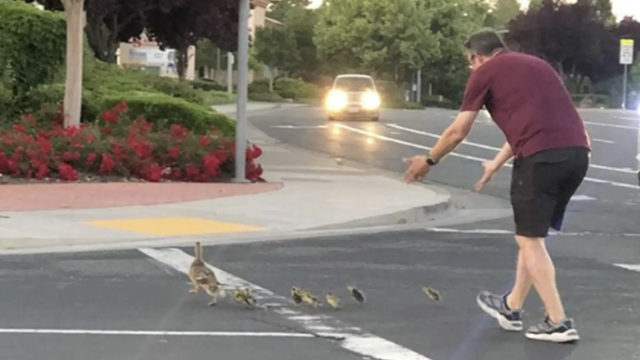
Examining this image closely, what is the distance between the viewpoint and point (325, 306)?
27.0 feet

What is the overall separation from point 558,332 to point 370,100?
3117cm

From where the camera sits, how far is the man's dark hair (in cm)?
705

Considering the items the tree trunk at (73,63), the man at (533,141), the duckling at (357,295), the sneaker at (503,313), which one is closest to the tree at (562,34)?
the tree trunk at (73,63)

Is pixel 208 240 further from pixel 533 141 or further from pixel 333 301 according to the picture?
pixel 533 141

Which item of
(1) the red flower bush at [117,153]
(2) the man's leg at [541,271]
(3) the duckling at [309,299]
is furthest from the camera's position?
(1) the red flower bush at [117,153]

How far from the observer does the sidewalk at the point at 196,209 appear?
11.7 meters

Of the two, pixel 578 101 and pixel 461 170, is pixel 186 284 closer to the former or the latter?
pixel 461 170

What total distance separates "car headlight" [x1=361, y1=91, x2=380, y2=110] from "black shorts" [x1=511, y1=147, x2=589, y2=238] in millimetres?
30771

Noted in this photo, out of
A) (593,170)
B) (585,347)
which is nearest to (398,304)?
(585,347)

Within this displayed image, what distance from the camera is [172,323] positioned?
296 inches

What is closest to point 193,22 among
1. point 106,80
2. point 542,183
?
point 106,80

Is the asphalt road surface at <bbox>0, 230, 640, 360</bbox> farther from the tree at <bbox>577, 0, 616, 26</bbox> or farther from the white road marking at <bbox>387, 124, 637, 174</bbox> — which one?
the tree at <bbox>577, 0, 616, 26</bbox>

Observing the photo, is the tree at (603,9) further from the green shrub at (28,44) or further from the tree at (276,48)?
the green shrub at (28,44)

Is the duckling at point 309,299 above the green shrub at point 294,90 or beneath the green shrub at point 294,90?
beneath
